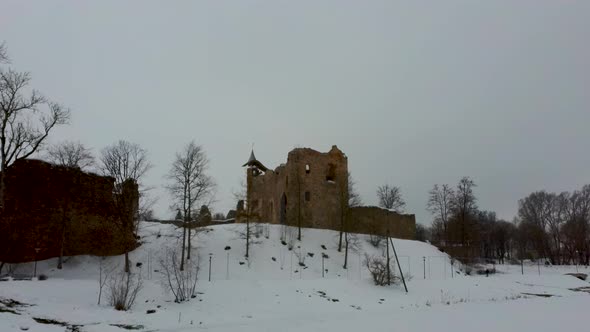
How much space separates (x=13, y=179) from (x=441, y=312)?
26579mm

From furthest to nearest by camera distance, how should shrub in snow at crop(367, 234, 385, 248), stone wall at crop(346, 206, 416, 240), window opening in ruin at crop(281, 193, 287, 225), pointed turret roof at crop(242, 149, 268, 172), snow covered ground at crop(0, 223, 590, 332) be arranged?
pointed turret roof at crop(242, 149, 268, 172)
stone wall at crop(346, 206, 416, 240)
window opening in ruin at crop(281, 193, 287, 225)
shrub in snow at crop(367, 234, 385, 248)
snow covered ground at crop(0, 223, 590, 332)

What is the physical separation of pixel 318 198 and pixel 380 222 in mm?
8045

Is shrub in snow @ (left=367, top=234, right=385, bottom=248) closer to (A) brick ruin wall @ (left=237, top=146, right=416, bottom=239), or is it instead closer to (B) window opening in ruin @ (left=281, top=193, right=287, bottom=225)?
(A) brick ruin wall @ (left=237, top=146, right=416, bottom=239)

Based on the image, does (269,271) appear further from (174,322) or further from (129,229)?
(174,322)

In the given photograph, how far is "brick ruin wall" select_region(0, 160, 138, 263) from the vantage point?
25312mm

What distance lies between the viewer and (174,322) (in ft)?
53.2

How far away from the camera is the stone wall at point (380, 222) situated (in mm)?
44031

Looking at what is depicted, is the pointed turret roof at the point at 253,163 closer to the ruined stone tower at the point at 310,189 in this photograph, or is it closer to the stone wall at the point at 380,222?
the ruined stone tower at the point at 310,189

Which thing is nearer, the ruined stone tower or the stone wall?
the ruined stone tower

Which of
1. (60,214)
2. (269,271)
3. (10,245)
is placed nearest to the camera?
(10,245)

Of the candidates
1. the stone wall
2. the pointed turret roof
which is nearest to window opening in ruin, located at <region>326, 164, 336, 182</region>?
the stone wall

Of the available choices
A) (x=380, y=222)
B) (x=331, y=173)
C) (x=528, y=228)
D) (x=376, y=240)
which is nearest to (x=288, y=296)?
(x=376, y=240)

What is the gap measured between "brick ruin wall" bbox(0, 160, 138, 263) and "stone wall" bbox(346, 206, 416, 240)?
2252 cm

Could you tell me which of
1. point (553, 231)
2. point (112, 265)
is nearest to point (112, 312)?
point (112, 265)
